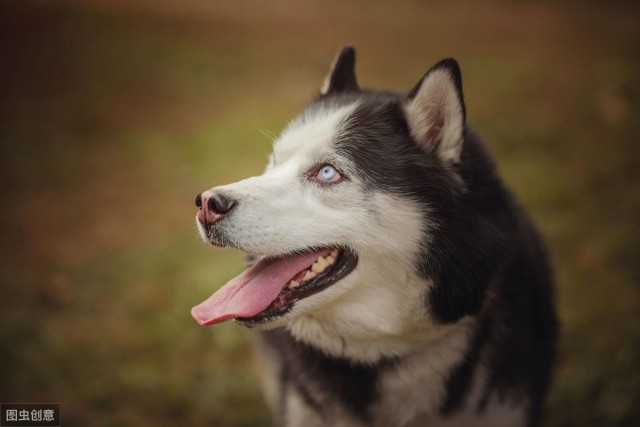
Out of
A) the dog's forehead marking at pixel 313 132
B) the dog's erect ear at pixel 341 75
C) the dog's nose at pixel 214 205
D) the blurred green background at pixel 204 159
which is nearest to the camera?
the dog's nose at pixel 214 205

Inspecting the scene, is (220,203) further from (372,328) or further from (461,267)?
(461,267)

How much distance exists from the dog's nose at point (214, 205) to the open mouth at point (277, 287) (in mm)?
324

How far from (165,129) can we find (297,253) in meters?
6.36

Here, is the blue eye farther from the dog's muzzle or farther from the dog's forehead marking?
the dog's muzzle

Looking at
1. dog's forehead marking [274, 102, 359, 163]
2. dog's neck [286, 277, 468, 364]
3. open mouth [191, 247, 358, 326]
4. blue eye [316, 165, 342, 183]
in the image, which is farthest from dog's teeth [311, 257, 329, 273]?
dog's forehead marking [274, 102, 359, 163]

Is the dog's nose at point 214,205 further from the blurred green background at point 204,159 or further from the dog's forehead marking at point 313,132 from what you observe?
the blurred green background at point 204,159

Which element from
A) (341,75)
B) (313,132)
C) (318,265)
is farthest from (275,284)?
(341,75)

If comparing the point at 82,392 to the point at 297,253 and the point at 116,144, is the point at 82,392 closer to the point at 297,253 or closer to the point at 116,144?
the point at 297,253

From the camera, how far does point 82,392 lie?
3.91 metres

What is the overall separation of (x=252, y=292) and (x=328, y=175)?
56 cm

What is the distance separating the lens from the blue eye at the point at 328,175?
2.40 metres

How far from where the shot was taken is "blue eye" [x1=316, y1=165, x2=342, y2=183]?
240cm

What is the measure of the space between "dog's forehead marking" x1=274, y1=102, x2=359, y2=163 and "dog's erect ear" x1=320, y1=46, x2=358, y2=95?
0.66 ft

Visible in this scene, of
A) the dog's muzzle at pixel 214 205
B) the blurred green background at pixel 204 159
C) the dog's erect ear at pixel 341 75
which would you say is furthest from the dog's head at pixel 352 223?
the blurred green background at pixel 204 159
